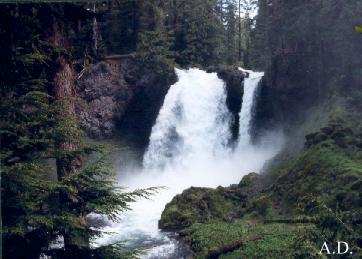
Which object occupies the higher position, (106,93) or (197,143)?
(106,93)

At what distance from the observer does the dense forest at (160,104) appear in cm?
471

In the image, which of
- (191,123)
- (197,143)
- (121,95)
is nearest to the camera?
(197,143)

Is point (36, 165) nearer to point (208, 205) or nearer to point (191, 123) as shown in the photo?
point (208, 205)

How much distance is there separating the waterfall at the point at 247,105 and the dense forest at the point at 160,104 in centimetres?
41

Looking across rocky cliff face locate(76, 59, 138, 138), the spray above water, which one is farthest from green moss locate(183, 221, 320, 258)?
rocky cliff face locate(76, 59, 138, 138)

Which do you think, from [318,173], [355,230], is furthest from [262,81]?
[355,230]

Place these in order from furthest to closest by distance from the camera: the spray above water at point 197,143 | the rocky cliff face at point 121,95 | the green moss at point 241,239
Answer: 1. the rocky cliff face at point 121,95
2. the spray above water at point 197,143
3. the green moss at point 241,239

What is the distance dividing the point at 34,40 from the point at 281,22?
14.9 metres

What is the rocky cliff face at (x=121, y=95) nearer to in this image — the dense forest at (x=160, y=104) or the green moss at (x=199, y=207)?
the dense forest at (x=160, y=104)

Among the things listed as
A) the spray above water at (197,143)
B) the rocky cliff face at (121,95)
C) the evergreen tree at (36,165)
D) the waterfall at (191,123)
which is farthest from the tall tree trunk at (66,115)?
the rocky cliff face at (121,95)

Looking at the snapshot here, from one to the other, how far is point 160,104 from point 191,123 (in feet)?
6.57

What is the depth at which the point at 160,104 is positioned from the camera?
20.0m

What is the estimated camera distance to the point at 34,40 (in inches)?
196

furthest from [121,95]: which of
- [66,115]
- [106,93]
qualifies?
[66,115]
